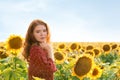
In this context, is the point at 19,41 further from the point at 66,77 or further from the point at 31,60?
the point at 66,77

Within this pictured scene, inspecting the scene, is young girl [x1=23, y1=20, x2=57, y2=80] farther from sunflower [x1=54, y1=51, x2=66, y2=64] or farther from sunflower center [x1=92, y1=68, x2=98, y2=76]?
sunflower [x1=54, y1=51, x2=66, y2=64]

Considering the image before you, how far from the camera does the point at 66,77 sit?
7.49 metres

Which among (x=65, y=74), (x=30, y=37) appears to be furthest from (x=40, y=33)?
(x=65, y=74)

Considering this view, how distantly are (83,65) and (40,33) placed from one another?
1.04m

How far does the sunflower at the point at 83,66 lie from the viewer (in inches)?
262

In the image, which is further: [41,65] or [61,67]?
[61,67]

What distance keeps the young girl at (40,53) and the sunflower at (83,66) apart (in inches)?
32.4

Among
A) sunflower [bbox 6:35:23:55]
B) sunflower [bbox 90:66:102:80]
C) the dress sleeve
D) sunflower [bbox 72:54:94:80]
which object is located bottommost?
sunflower [bbox 90:66:102:80]

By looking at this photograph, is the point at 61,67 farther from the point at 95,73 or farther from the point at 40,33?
the point at 40,33

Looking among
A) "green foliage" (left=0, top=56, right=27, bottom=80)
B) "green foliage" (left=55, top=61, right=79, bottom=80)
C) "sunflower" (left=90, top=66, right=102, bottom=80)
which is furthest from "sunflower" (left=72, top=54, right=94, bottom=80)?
"green foliage" (left=0, top=56, right=27, bottom=80)

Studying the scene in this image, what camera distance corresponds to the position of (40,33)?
5.87 meters

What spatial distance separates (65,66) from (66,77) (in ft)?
1.22

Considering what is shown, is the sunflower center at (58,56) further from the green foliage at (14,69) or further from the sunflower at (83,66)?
the green foliage at (14,69)

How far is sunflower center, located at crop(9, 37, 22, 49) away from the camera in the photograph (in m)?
6.57
